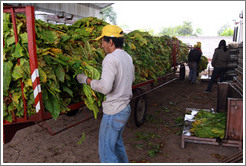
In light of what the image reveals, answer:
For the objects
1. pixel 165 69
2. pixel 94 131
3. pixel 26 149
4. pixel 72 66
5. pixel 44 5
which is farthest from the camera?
pixel 44 5

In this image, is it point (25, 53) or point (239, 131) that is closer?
point (25, 53)

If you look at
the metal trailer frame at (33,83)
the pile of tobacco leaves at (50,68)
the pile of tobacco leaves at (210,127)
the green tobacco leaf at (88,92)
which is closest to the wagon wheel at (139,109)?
the pile of tobacco leaves at (210,127)

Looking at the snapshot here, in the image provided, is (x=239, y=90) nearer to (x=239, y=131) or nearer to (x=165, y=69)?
(x=239, y=131)

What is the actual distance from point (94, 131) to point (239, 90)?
3.18m

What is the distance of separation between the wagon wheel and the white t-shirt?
2195mm

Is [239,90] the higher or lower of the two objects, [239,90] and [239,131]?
the higher

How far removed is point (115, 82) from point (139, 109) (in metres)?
2.76

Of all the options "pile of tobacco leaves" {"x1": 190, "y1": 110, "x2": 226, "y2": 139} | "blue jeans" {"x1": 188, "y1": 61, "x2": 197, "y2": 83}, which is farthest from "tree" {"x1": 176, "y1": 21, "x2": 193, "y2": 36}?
"pile of tobacco leaves" {"x1": 190, "y1": 110, "x2": 226, "y2": 139}

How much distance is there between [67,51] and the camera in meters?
3.46

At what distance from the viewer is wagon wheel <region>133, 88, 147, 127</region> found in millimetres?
4962

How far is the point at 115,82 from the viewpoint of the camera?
2664 mm

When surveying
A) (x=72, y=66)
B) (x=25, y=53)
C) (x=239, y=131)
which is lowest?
(x=239, y=131)

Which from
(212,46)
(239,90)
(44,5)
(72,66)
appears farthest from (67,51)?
(212,46)

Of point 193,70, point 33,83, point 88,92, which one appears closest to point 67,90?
point 88,92
